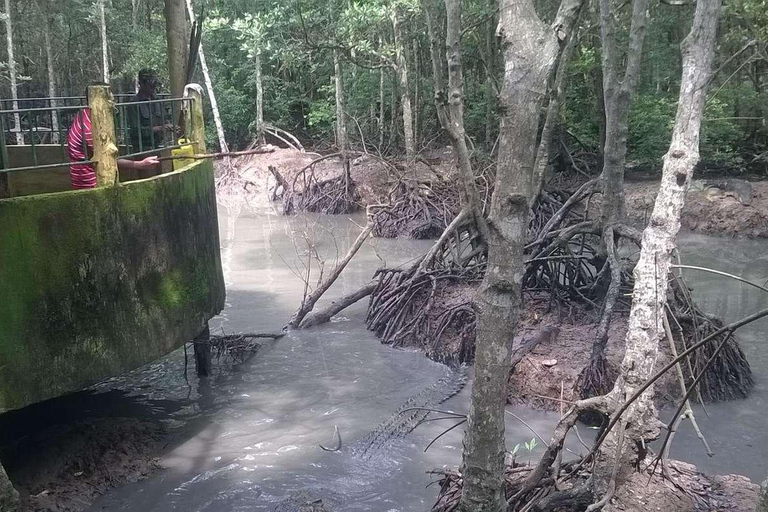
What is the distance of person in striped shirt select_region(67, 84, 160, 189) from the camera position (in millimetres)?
6035

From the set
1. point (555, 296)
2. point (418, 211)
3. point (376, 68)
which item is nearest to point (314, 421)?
point (555, 296)

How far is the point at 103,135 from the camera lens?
5.68 m

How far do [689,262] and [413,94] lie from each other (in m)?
12.0

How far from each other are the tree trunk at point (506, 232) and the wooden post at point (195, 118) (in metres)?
4.84

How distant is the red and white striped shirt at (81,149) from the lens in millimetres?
6031

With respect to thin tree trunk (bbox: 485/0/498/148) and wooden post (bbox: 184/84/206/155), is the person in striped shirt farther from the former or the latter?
thin tree trunk (bbox: 485/0/498/148)

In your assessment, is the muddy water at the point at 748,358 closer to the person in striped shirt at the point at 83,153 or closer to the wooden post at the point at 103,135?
the wooden post at the point at 103,135

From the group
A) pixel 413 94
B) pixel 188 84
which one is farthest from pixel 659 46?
pixel 188 84

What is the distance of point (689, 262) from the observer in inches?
527

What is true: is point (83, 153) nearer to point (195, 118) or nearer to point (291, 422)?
point (195, 118)

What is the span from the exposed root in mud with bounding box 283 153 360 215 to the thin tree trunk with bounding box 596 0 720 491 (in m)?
14.8

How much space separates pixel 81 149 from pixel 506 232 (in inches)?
174

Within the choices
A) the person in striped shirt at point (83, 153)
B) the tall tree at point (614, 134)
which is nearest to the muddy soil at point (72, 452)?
the person in striped shirt at point (83, 153)

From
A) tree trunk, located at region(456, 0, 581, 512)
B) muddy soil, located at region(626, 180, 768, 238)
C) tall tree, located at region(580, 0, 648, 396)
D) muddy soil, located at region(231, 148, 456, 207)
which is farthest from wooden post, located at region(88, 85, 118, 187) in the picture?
muddy soil, located at region(626, 180, 768, 238)
